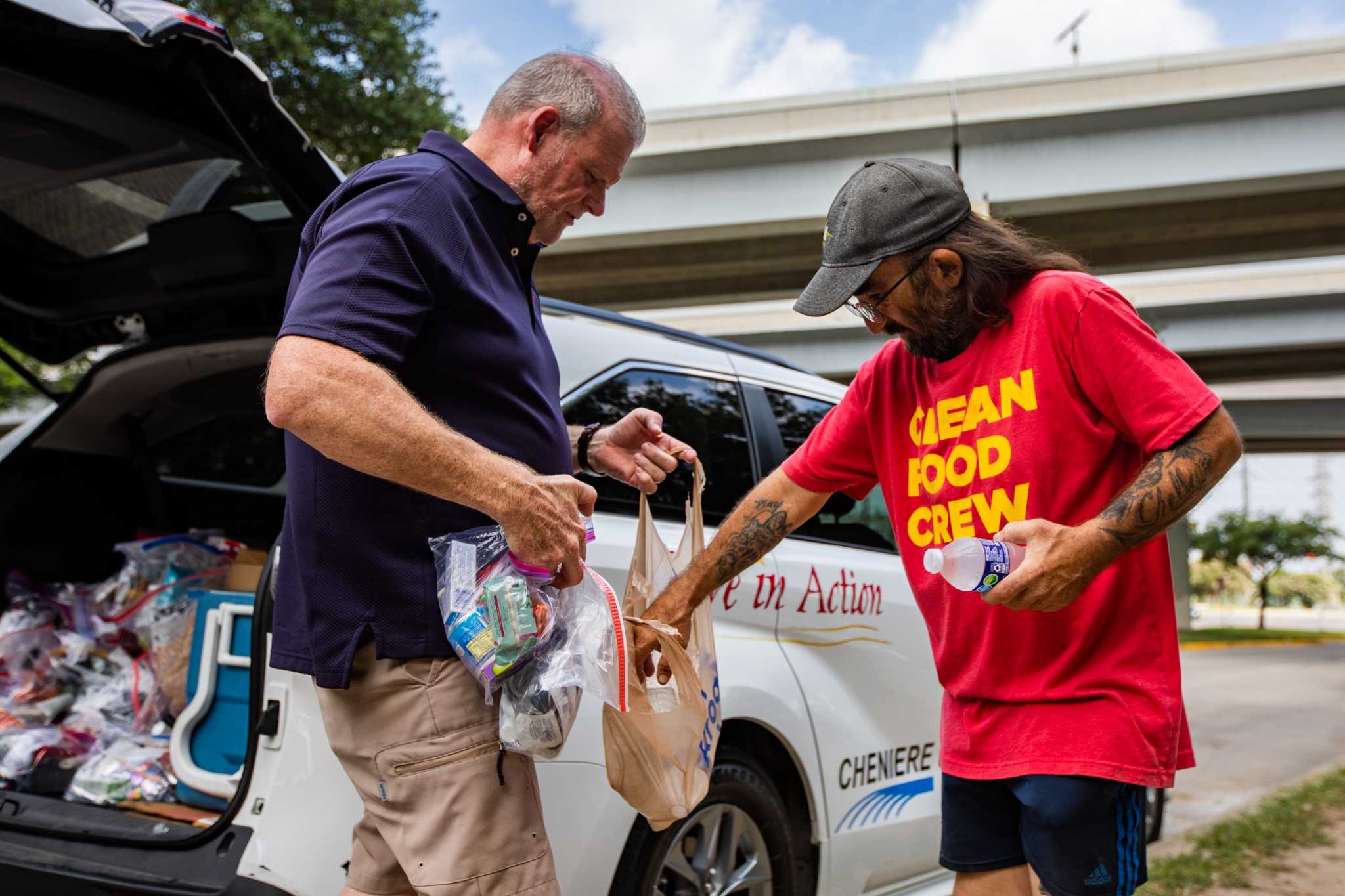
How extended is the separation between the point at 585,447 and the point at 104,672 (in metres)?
1.87

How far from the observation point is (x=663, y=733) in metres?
2.04

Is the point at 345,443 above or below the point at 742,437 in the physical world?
below

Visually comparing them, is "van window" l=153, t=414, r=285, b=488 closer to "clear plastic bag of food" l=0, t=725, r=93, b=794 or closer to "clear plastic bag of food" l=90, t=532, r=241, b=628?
"clear plastic bag of food" l=90, t=532, r=241, b=628

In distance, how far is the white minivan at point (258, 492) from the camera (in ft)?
A: 6.99

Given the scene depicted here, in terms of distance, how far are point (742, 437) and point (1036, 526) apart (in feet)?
4.77

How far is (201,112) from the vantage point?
95.9 inches

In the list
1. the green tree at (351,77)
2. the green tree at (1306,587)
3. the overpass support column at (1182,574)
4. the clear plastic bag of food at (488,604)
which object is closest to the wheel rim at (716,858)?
the clear plastic bag of food at (488,604)

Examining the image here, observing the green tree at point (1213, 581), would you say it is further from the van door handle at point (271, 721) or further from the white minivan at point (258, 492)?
the van door handle at point (271, 721)

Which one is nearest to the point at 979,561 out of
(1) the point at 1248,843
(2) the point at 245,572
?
(2) the point at 245,572

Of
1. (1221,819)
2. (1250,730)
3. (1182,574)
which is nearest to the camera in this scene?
(1221,819)

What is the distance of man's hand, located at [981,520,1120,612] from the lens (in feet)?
5.68

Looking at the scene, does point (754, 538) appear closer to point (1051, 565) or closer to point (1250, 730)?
point (1051, 565)

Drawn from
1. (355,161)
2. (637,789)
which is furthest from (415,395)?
(355,161)

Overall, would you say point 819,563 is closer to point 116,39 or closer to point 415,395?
point 415,395
